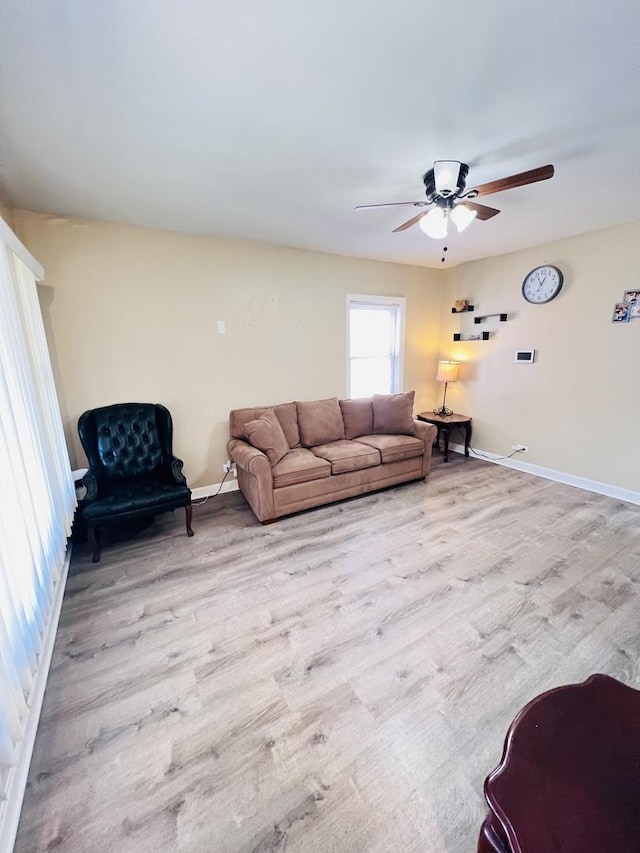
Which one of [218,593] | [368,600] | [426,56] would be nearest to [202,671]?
[218,593]

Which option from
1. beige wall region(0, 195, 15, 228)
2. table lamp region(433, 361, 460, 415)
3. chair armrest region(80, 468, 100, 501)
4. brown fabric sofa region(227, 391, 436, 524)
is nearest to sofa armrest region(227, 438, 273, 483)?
brown fabric sofa region(227, 391, 436, 524)

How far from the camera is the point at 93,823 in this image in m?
1.14

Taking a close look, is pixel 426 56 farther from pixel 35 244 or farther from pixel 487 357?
pixel 487 357

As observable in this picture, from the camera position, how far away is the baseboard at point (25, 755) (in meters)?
1.08

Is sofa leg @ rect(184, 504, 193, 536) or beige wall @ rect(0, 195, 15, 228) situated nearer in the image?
beige wall @ rect(0, 195, 15, 228)

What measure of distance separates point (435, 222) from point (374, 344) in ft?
8.05

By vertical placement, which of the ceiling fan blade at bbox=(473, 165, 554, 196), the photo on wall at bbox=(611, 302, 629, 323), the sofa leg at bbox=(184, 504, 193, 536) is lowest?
the sofa leg at bbox=(184, 504, 193, 536)

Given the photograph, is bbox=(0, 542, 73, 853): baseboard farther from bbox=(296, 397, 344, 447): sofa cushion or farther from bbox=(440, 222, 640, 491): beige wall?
bbox=(440, 222, 640, 491): beige wall

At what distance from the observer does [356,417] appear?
401cm

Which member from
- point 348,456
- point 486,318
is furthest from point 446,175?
point 486,318

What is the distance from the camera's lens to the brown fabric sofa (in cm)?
302

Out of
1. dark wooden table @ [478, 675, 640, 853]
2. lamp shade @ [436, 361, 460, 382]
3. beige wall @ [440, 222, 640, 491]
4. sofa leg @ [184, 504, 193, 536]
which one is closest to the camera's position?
dark wooden table @ [478, 675, 640, 853]

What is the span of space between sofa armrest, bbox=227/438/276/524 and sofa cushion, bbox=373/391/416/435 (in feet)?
5.25

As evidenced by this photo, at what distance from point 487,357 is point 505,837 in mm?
4454
